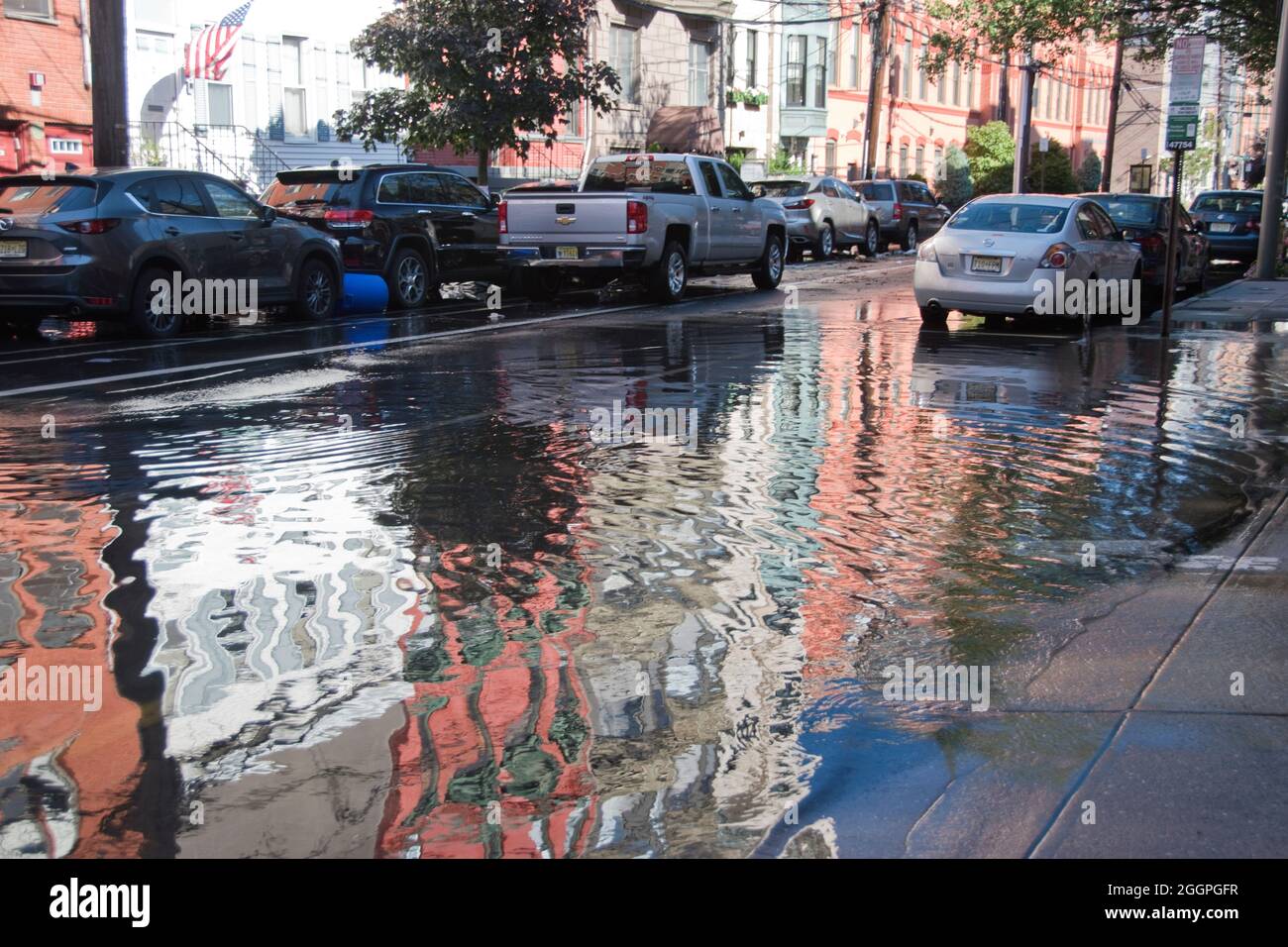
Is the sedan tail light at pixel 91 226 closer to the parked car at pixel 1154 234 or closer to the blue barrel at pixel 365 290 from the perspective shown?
the blue barrel at pixel 365 290

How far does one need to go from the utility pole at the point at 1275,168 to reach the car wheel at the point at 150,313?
58.7 feet

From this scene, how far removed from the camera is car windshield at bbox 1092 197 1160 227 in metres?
22.5

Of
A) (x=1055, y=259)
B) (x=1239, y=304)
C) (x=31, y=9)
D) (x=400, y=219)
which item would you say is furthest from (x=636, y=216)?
(x=31, y=9)

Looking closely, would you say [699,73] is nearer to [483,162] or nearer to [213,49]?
[483,162]

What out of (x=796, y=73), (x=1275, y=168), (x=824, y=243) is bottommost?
(x=824, y=243)

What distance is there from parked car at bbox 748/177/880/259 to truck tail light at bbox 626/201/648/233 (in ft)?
39.3

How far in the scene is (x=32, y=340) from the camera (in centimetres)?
1581

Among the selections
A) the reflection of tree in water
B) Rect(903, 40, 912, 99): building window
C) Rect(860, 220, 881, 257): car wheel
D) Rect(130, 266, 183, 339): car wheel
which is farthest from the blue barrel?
Rect(903, 40, 912, 99): building window

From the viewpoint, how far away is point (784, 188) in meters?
32.9

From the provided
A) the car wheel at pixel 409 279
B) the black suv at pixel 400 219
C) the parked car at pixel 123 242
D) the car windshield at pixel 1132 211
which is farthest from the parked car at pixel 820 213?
the parked car at pixel 123 242

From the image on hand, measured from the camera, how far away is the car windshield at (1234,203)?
3234 centimetres

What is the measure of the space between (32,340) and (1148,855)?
14.4 m

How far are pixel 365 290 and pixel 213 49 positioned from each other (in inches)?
495

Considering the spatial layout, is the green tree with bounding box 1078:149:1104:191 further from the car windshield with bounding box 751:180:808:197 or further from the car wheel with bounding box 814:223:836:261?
the car windshield with bounding box 751:180:808:197
